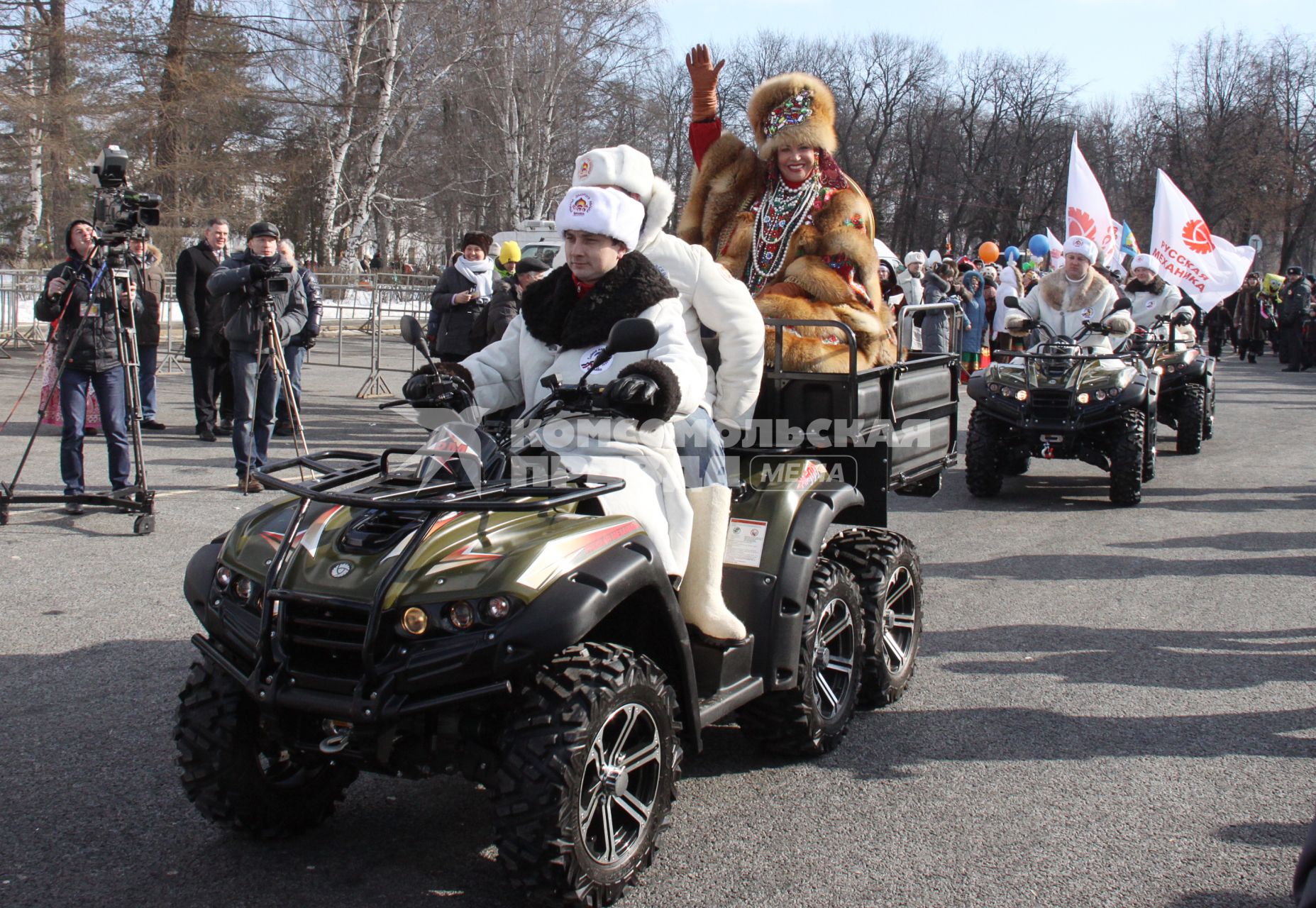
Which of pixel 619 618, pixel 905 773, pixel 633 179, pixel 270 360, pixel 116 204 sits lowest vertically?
pixel 905 773

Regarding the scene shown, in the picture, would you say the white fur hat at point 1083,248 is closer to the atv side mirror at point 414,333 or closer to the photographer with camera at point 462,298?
the photographer with camera at point 462,298

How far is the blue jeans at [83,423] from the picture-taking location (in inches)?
314

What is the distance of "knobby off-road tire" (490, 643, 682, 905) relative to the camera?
2900mm

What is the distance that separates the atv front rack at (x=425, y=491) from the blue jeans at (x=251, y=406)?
18.7 feet

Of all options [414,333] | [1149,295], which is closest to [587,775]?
[414,333]

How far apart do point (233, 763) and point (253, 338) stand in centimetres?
625

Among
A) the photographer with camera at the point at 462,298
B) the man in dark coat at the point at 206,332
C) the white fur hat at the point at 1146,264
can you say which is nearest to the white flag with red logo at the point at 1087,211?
the white fur hat at the point at 1146,264

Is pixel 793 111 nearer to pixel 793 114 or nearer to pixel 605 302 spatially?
pixel 793 114

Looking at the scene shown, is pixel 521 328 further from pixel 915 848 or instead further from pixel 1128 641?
pixel 1128 641

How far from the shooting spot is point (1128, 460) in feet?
30.4

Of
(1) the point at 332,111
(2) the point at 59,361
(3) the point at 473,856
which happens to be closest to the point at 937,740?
(3) the point at 473,856

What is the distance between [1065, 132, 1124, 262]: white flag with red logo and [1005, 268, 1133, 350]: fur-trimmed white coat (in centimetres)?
597

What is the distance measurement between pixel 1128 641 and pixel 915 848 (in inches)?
106

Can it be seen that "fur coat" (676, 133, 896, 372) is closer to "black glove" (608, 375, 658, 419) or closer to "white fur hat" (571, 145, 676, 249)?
"white fur hat" (571, 145, 676, 249)
